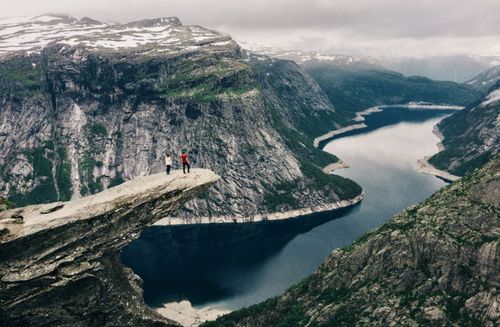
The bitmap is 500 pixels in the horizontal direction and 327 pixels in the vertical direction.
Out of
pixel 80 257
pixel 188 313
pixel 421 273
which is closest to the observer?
pixel 80 257

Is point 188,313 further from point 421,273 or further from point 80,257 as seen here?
point 80,257

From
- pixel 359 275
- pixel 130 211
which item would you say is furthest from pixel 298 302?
pixel 130 211

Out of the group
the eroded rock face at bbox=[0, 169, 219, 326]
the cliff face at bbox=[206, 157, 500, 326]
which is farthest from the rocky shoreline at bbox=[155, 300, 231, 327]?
the eroded rock face at bbox=[0, 169, 219, 326]

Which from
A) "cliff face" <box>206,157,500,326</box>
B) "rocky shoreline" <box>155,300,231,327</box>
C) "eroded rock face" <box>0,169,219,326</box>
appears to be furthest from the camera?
"rocky shoreline" <box>155,300,231,327</box>

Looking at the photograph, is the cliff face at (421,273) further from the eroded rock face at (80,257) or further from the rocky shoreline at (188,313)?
the eroded rock face at (80,257)

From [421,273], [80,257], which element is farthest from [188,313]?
[80,257]

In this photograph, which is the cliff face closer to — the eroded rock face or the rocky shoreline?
the rocky shoreline
